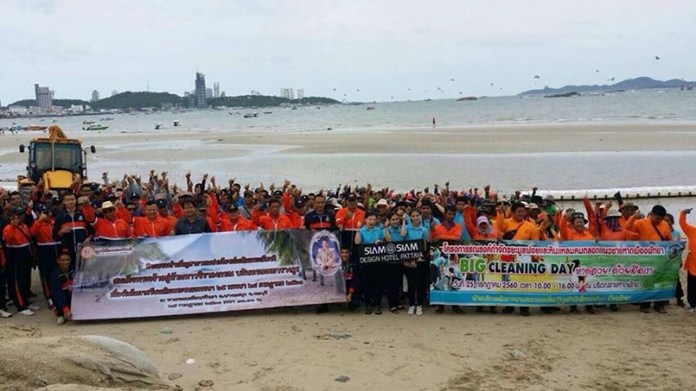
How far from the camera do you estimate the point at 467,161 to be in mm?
34531

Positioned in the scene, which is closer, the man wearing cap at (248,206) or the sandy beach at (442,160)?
the man wearing cap at (248,206)

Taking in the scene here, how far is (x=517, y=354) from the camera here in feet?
24.7

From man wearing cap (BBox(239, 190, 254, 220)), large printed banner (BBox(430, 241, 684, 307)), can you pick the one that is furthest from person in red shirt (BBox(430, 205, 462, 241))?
man wearing cap (BBox(239, 190, 254, 220))

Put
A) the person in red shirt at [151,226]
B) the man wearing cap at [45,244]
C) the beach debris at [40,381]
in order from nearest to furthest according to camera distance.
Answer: the beach debris at [40,381], the man wearing cap at [45,244], the person in red shirt at [151,226]

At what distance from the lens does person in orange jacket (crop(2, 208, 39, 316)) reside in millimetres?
9102

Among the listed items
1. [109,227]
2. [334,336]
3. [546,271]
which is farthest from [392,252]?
[109,227]

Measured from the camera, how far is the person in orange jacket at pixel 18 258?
9102 millimetres

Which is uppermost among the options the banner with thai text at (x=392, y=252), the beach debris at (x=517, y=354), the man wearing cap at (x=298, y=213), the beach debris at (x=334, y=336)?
the man wearing cap at (x=298, y=213)

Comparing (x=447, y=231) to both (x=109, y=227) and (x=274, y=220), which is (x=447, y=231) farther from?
(x=109, y=227)

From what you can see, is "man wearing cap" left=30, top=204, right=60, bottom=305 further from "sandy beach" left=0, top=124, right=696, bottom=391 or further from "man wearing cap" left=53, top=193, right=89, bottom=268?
"sandy beach" left=0, top=124, right=696, bottom=391

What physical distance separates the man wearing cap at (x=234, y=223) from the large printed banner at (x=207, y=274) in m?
0.51

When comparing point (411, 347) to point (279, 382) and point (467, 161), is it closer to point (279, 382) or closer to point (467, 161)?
point (279, 382)

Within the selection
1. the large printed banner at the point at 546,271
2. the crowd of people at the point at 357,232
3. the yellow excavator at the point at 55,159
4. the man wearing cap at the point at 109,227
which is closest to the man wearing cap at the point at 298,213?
the crowd of people at the point at 357,232

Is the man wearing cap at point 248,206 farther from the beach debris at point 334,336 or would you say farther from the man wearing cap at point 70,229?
the beach debris at point 334,336
